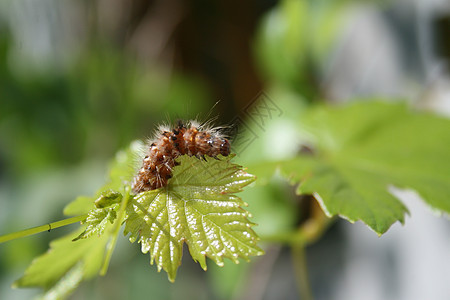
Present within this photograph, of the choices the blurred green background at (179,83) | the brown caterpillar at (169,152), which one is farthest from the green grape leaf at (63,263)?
the blurred green background at (179,83)

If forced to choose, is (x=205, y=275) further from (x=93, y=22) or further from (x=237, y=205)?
(x=237, y=205)

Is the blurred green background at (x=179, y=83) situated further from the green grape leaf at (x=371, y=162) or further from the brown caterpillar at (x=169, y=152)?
the brown caterpillar at (x=169, y=152)

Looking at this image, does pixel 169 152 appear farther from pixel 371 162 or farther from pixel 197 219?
pixel 371 162

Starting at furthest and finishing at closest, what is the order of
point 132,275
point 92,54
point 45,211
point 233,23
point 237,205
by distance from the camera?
point 233,23 → point 92,54 → point 132,275 → point 45,211 → point 237,205

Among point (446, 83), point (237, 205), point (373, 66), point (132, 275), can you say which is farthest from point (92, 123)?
point (237, 205)

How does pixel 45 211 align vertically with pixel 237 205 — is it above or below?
above

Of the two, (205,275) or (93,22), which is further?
(93,22)
